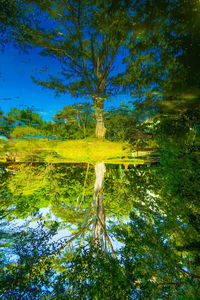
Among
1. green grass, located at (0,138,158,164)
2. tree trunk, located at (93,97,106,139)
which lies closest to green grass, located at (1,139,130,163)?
green grass, located at (0,138,158,164)

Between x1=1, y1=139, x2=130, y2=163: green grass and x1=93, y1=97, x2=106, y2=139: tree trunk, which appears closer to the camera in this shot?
x1=93, y1=97, x2=106, y2=139: tree trunk

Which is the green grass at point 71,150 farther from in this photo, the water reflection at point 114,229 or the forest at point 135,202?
the forest at point 135,202

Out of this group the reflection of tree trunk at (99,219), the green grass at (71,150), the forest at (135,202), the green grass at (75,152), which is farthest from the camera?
the green grass at (71,150)

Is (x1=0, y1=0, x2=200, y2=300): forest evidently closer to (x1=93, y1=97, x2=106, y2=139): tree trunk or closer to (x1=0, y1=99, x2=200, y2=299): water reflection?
(x1=0, y1=99, x2=200, y2=299): water reflection

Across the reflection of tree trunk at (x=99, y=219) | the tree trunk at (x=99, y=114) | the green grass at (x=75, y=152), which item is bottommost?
the reflection of tree trunk at (x=99, y=219)

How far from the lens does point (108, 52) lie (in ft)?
27.7

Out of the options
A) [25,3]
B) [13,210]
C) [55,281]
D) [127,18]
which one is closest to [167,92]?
[127,18]

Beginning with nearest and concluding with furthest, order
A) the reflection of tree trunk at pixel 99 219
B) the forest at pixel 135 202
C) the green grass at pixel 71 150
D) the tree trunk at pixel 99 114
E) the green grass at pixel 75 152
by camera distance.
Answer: the forest at pixel 135 202, the reflection of tree trunk at pixel 99 219, the tree trunk at pixel 99 114, the green grass at pixel 75 152, the green grass at pixel 71 150

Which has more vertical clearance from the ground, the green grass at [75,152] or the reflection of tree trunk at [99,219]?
the green grass at [75,152]

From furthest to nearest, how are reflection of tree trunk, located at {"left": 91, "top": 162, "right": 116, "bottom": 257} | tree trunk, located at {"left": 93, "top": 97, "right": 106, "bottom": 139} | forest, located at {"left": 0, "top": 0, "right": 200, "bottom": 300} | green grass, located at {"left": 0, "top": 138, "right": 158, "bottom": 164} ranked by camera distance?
green grass, located at {"left": 0, "top": 138, "right": 158, "bottom": 164} → tree trunk, located at {"left": 93, "top": 97, "right": 106, "bottom": 139} → reflection of tree trunk, located at {"left": 91, "top": 162, "right": 116, "bottom": 257} → forest, located at {"left": 0, "top": 0, "right": 200, "bottom": 300}

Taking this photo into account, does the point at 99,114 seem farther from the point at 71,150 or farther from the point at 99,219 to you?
the point at 99,219

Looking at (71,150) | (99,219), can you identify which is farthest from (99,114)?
(99,219)

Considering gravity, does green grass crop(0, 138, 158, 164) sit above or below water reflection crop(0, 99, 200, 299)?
above

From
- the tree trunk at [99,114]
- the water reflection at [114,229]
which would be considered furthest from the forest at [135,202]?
the tree trunk at [99,114]
